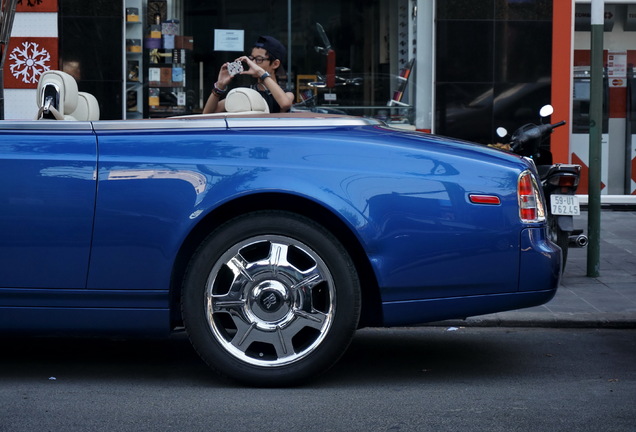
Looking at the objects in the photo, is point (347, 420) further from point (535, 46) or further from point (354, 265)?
point (535, 46)

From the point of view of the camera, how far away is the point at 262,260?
5.14 m

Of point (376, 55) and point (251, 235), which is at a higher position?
point (376, 55)

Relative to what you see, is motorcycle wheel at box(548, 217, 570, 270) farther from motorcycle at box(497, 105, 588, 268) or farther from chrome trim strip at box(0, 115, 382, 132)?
chrome trim strip at box(0, 115, 382, 132)

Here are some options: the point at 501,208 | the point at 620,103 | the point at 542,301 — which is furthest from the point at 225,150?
the point at 620,103

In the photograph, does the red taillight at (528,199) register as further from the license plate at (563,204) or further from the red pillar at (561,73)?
the red pillar at (561,73)

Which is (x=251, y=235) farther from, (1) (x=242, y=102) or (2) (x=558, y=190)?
(2) (x=558, y=190)

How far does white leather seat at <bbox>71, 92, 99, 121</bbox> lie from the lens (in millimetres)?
6543

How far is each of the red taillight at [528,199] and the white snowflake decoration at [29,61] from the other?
852 centimetres

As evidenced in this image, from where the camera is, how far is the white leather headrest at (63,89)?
622cm

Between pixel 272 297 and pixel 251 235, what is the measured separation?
0.30m

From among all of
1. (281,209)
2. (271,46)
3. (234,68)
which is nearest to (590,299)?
(271,46)

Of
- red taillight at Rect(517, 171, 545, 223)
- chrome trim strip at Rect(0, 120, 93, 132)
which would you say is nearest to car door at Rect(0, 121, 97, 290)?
chrome trim strip at Rect(0, 120, 93, 132)

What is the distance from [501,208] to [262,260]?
1.11m

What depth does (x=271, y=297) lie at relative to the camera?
513cm
